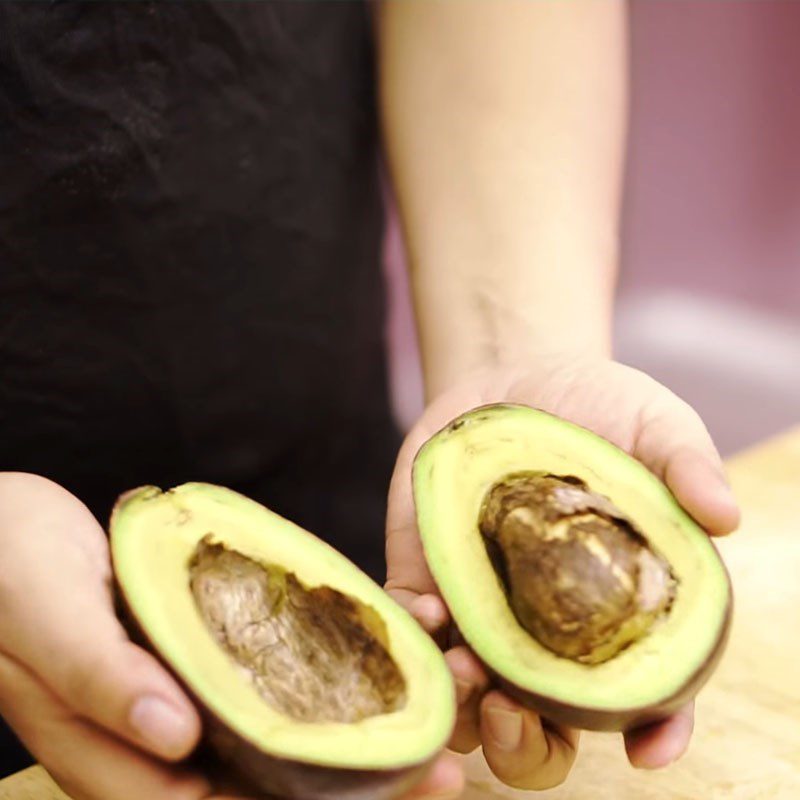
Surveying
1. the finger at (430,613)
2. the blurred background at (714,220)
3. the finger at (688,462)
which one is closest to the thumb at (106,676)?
the finger at (430,613)

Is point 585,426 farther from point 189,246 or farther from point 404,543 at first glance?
point 189,246

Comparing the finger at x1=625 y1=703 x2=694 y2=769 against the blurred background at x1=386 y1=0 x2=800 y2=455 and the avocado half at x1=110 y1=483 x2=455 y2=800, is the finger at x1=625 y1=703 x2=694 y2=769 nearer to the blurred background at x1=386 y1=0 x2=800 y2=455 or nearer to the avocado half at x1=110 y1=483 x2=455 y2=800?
the avocado half at x1=110 y1=483 x2=455 y2=800

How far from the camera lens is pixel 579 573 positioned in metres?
0.56

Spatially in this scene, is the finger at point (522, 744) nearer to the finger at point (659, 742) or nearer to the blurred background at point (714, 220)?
the finger at point (659, 742)

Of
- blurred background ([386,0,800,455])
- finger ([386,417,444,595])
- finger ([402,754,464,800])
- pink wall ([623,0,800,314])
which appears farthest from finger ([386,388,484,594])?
pink wall ([623,0,800,314])

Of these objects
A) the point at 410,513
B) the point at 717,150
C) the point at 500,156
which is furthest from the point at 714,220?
the point at 410,513

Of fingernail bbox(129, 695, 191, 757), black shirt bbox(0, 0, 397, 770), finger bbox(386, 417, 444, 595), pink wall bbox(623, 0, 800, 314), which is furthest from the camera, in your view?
pink wall bbox(623, 0, 800, 314)

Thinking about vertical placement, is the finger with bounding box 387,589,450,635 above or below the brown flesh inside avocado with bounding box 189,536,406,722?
above

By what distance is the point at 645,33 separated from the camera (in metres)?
2.01

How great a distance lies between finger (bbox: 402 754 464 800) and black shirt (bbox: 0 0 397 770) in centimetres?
39

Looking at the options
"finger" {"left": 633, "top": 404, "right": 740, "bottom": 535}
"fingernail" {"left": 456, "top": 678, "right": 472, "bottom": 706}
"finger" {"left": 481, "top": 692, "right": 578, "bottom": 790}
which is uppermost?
"finger" {"left": 633, "top": 404, "right": 740, "bottom": 535}

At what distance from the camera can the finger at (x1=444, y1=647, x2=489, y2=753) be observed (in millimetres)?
560

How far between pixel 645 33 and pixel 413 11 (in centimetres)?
121

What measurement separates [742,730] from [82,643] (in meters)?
0.39
